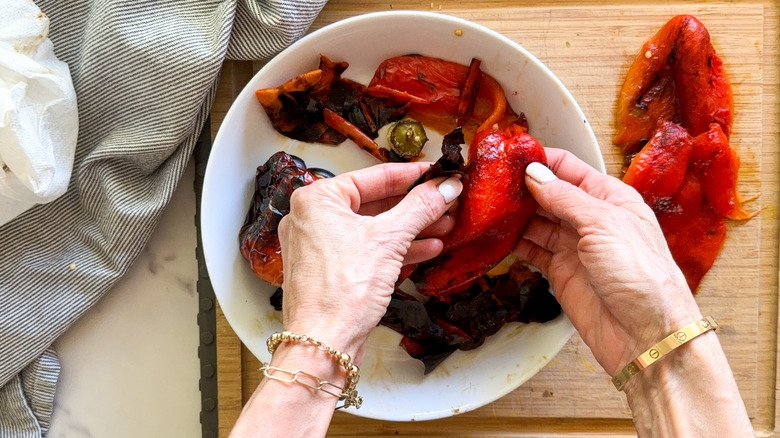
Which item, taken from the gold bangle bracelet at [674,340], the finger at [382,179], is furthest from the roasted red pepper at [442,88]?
the gold bangle bracelet at [674,340]

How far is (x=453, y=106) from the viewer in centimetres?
186

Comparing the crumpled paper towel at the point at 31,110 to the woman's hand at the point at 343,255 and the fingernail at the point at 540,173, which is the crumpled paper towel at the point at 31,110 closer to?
the woman's hand at the point at 343,255

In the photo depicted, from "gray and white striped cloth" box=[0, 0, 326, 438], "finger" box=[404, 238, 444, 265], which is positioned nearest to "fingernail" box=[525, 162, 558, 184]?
"finger" box=[404, 238, 444, 265]

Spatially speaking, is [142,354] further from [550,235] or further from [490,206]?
[550,235]

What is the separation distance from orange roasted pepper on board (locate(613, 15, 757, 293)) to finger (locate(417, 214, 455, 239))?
1.93 ft

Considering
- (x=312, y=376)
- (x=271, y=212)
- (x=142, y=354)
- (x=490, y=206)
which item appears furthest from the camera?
(x=142, y=354)

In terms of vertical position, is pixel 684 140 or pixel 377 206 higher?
pixel 684 140

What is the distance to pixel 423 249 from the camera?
161 cm

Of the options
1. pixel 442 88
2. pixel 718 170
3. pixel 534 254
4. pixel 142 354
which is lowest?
pixel 142 354

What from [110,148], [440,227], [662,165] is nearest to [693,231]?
[662,165]

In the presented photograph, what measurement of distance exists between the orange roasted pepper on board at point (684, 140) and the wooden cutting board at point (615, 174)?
0.06 metres

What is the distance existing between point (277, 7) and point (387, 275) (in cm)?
89

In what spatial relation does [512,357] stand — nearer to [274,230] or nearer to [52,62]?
[274,230]

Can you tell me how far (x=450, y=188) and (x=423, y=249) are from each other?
19 cm
